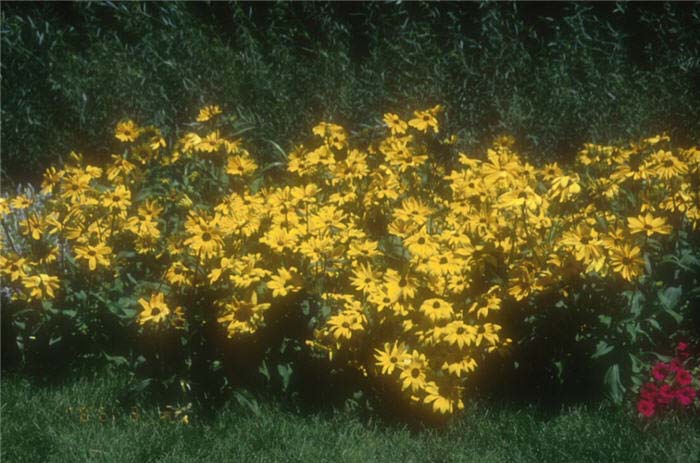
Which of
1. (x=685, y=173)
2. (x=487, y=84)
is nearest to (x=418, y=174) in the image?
(x=685, y=173)

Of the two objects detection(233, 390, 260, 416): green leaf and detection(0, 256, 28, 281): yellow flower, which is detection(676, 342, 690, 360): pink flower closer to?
detection(233, 390, 260, 416): green leaf

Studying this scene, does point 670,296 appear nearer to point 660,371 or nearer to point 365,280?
point 660,371

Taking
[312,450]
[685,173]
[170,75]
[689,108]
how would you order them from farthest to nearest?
[170,75]
[689,108]
[685,173]
[312,450]

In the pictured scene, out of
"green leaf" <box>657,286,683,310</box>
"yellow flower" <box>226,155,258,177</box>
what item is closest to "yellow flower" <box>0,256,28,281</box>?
"yellow flower" <box>226,155,258,177</box>

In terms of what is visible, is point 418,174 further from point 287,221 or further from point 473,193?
point 287,221

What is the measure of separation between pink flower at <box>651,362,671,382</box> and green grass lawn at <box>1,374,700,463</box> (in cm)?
16

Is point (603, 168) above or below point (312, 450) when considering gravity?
above

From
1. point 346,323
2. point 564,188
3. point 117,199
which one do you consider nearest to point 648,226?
point 564,188

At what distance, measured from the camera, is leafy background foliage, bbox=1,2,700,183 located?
549cm

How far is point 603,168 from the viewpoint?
3.75m

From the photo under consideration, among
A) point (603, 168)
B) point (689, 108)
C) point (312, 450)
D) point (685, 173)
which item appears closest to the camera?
point (312, 450)

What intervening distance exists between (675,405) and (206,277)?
183cm

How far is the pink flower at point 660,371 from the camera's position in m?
3.08

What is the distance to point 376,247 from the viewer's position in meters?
3.23
